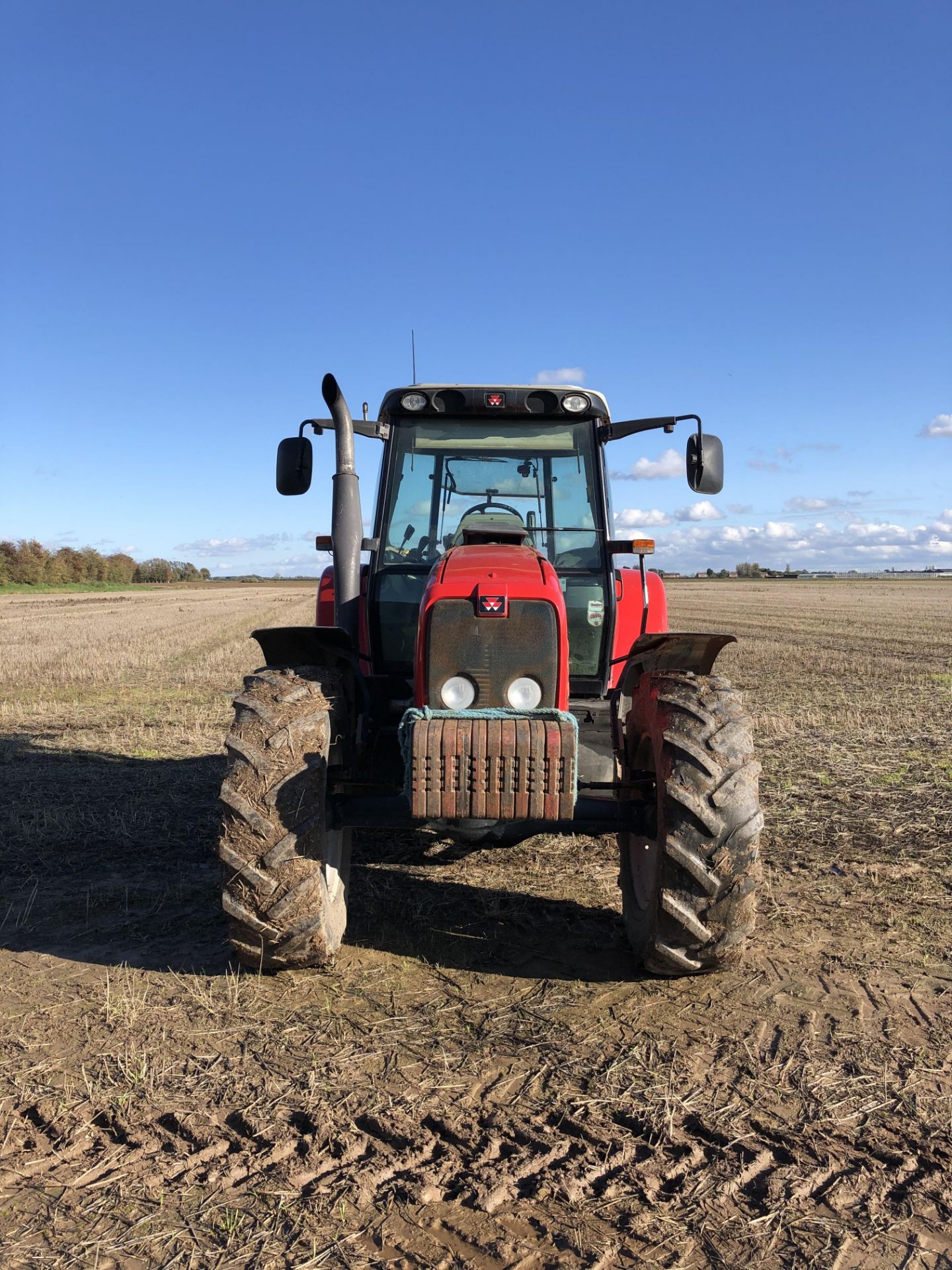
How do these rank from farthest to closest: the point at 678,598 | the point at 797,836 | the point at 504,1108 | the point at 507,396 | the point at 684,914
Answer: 1. the point at 678,598
2. the point at 797,836
3. the point at 507,396
4. the point at 684,914
5. the point at 504,1108

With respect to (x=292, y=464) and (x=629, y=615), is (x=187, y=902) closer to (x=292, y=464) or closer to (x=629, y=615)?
(x=292, y=464)

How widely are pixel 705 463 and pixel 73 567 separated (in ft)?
230

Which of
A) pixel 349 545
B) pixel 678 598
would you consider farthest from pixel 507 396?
pixel 678 598

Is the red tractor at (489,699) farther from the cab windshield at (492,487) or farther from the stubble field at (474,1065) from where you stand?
the stubble field at (474,1065)

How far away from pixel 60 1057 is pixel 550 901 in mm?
2583

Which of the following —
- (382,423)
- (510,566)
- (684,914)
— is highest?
(382,423)

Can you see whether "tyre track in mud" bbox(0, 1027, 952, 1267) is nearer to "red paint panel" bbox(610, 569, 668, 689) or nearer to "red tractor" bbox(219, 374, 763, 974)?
"red tractor" bbox(219, 374, 763, 974)

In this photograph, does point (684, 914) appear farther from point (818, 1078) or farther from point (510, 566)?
point (510, 566)

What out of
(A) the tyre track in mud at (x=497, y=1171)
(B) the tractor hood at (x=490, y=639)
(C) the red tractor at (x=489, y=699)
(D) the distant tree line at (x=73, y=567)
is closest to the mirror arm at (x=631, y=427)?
(C) the red tractor at (x=489, y=699)

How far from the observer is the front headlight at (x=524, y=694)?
3975 millimetres

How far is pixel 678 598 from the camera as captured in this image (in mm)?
49500

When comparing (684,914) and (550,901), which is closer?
(684,914)

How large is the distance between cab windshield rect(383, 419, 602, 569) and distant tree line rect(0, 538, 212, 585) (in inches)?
2355

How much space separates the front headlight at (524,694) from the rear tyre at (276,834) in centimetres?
78
